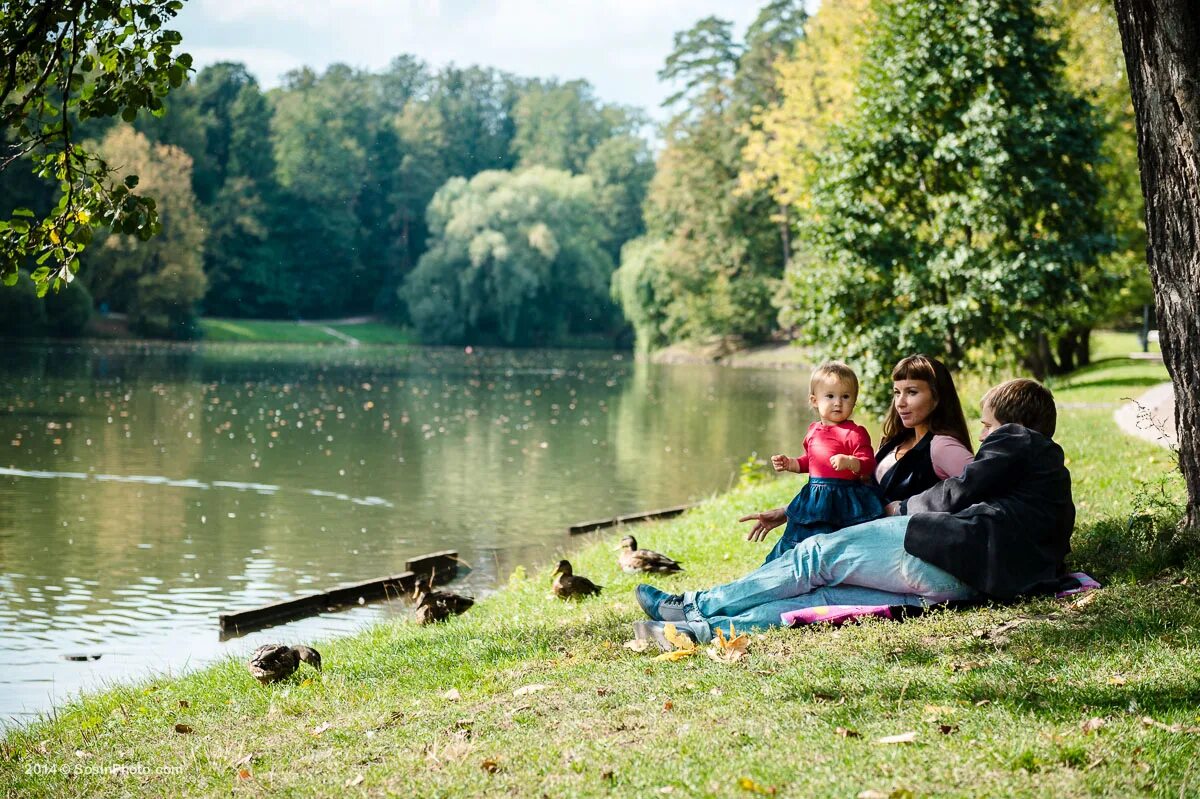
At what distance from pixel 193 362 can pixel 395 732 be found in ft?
138

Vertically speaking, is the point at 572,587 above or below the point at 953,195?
below

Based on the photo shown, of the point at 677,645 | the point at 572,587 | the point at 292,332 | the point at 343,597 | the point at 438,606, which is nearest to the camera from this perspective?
the point at 677,645

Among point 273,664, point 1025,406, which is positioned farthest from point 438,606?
point 1025,406

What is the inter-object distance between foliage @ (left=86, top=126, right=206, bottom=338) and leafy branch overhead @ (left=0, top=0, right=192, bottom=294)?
53.0 metres

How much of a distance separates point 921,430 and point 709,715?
2.51m

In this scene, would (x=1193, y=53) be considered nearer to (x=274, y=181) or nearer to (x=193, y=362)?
(x=193, y=362)

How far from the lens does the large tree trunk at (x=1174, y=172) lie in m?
6.32

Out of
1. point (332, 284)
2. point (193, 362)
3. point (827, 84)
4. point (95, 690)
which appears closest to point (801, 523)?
point (95, 690)

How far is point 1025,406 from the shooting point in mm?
6078

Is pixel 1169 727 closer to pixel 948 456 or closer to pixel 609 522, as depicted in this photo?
pixel 948 456

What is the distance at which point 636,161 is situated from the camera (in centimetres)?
9900

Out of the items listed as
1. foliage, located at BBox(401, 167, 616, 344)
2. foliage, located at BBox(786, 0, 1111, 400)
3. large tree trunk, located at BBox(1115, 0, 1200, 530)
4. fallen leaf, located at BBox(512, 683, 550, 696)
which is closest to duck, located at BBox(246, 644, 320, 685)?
fallen leaf, located at BBox(512, 683, 550, 696)

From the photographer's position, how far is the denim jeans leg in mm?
5957

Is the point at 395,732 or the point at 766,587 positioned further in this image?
the point at 766,587
